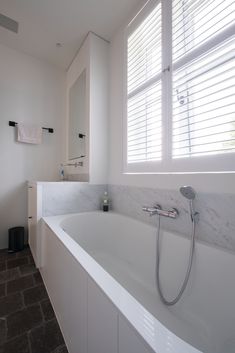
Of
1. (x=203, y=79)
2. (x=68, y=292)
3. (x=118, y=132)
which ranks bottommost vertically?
(x=68, y=292)

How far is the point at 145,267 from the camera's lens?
54.6 inches

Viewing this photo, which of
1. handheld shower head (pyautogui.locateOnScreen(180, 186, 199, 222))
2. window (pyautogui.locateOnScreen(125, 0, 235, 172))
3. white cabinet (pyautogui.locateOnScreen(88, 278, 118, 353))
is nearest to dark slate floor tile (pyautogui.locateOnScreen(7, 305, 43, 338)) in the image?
white cabinet (pyautogui.locateOnScreen(88, 278, 118, 353))

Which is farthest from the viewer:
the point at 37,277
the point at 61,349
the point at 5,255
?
the point at 5,255

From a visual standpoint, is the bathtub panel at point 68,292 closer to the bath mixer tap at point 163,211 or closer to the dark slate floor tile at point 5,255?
the bath mixer tap at point 163,211

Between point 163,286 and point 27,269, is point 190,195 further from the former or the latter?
point 27,269

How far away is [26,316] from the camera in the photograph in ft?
3.91

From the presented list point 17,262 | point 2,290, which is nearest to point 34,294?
point 2,290

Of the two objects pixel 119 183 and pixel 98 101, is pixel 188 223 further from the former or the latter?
pixel 98 101

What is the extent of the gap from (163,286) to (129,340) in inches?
31.8

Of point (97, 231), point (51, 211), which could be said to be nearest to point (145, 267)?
point (97, 231)

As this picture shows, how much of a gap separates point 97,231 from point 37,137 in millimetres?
1659

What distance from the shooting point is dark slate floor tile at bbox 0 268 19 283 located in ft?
5.30

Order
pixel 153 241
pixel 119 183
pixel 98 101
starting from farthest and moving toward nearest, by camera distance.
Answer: pixel 98 101
pixel 119 183
pixel 153 241

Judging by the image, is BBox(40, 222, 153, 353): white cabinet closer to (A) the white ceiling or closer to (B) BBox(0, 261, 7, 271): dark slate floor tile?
(B) BBox(0, 261, 7, 271): dark slate floor tile
